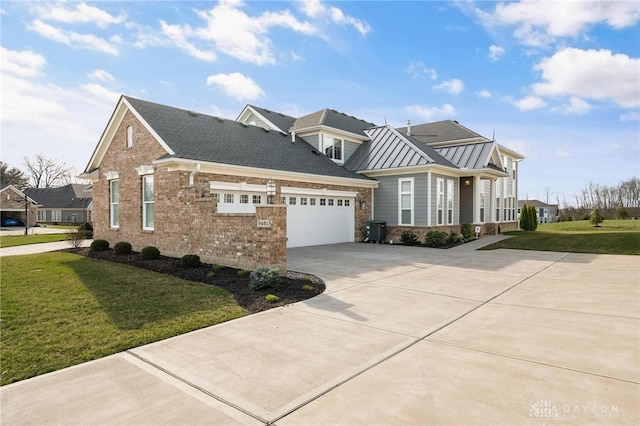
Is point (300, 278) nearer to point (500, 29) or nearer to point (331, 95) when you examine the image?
point (500, 29)

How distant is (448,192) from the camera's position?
18.4 meters

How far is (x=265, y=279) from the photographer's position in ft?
24.7

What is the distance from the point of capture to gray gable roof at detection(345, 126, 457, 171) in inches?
688

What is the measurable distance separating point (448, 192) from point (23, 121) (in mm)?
20586

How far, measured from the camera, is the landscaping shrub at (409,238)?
16969mm

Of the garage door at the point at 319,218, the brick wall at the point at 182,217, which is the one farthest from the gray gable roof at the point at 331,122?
the garage door at the point at 319,218

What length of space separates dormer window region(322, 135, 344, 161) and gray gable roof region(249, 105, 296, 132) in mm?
Answer: 2721

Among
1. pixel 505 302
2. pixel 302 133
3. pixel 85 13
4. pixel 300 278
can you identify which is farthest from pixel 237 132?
pixel 505 302

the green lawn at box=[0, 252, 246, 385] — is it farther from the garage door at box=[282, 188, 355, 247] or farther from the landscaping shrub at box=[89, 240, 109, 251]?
the garage door at box=[282, 188, 355, 247]

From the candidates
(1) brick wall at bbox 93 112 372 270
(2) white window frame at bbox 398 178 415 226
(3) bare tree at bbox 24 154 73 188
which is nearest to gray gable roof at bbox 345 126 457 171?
(2) white window frame at bbox 398 178 415 226

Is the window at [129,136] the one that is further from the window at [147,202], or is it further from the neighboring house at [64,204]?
the neighboring house at [64,204]

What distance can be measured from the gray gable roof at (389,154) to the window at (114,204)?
1125 centimetres

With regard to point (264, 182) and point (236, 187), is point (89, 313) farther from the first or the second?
point (264, 182)

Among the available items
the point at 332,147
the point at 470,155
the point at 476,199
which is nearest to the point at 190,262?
the point at 332,147
